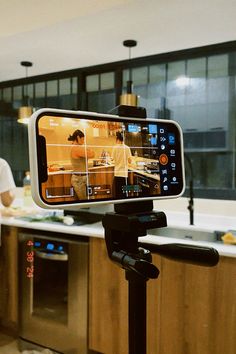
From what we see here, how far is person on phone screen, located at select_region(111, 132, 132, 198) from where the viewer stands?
774 mm

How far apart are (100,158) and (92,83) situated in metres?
2.79

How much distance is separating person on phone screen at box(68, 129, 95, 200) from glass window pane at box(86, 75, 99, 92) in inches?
108

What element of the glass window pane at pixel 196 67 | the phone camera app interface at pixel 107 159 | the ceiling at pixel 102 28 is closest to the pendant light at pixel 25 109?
the ceiling at pixel 102 28

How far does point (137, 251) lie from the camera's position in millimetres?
790

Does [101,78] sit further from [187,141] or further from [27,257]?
[27,257]

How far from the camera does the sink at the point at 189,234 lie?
2.29 m

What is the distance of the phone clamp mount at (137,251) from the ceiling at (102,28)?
4.64 ft

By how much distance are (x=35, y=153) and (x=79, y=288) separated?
1.67 metres

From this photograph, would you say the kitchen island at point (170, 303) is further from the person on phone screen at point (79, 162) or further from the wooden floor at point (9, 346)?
the person on phone screen at point (79, 162)

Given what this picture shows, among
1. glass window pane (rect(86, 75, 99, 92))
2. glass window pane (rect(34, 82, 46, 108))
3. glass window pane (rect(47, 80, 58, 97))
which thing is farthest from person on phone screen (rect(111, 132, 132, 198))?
glass window pane (rect(34, 82, 46, 108))

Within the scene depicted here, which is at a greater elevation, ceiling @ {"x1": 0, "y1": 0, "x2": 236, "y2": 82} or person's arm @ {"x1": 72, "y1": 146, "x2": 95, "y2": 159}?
ceiling @ {"x1": 0, "y1": 0, "x2": 236, "y2": 82}

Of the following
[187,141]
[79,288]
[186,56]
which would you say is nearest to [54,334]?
[79,288]

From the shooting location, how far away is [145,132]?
832mm

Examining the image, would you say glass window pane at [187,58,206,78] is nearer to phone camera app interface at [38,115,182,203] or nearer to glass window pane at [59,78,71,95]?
glass window pane at [59,78,71,95]
